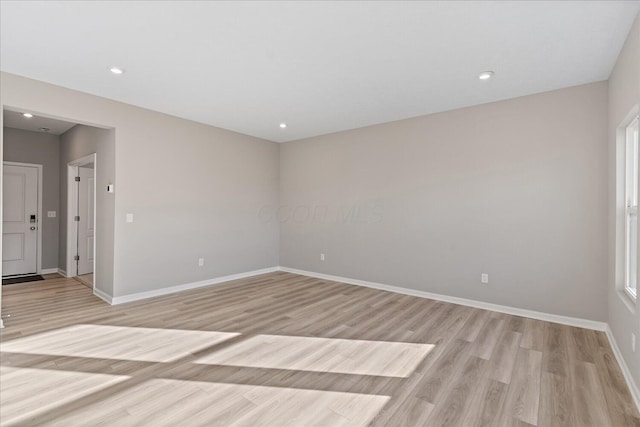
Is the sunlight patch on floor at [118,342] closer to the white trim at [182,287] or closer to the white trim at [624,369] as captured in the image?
the white trim at [182,287]

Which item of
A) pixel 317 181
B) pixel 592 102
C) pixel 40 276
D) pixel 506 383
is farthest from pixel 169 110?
pixel 592 102

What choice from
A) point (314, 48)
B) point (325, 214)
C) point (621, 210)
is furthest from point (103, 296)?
point (621, 210)

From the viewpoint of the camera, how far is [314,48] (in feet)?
8.88

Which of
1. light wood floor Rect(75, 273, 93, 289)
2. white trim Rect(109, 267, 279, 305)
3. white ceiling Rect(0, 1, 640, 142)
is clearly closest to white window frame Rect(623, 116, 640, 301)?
white ceiling Rect(0, 1, 640, 142)

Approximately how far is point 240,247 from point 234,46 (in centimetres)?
380

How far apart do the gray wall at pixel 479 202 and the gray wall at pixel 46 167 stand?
5.08 metres

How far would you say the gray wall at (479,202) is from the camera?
11.1ft

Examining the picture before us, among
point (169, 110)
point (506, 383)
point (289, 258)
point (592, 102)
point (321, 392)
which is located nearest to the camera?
point (321, 392)

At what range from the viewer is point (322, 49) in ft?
8.94

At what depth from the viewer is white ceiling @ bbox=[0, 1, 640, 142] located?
7.23ft

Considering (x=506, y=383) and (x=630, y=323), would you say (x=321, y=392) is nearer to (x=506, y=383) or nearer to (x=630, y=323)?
(x=506, y=383)

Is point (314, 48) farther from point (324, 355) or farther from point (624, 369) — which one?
point (624, 369)

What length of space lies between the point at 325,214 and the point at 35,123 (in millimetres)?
5302

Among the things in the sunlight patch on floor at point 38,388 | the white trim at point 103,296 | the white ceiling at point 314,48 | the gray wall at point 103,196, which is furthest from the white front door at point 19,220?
the sunlight patch on floor at point 38,388
